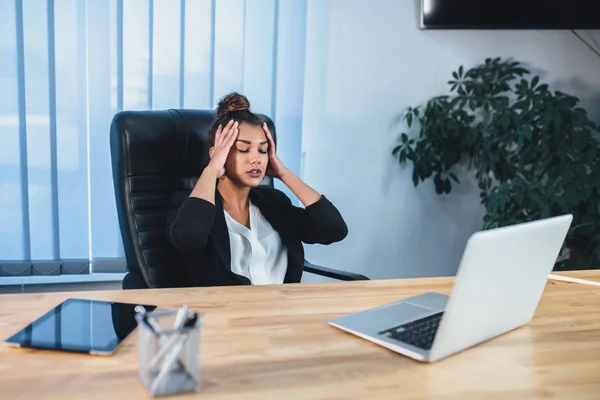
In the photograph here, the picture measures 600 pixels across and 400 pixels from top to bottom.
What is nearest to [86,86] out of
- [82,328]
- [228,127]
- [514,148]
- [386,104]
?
[228,127]

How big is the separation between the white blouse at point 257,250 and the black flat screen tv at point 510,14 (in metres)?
1.49

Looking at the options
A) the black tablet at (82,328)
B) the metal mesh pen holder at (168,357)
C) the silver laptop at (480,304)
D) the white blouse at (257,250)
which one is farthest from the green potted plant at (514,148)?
the metal mesh pen holder at (168,357)

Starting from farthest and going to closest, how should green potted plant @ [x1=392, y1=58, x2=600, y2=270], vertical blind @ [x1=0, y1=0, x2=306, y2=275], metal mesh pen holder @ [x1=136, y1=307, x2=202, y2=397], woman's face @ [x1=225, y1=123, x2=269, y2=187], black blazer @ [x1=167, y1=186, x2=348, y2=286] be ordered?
green potted plant @ [x1=392, y1=58, x2=600, y2=270]
vertical blind @ [x1=0, y1=0, x2=306, y2=275]
woman's face @ [x1=225, y1=123, x2=269, y2=187]
black blazer @ [x1=167, y1=186, x2=348, y2=286]
metal mesh pen holder @ [x1=136, y1=307, x2=202, y2=397]

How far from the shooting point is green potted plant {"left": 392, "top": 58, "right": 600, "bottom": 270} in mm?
2754

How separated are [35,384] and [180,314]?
0.72 feet

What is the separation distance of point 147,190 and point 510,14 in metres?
1.97

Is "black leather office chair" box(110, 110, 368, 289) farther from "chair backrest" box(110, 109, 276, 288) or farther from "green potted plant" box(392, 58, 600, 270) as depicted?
"green potted plant" box(392, 58, 600, 270)

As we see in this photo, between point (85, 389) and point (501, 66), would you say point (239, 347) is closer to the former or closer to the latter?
point (85, 389)

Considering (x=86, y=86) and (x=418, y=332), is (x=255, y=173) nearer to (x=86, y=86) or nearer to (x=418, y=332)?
(x=418, y=332)

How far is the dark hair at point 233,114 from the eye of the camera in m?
1.93

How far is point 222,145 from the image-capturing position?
1869 mm

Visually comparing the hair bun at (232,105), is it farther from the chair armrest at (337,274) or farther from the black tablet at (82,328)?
the black tablet at (82,328)

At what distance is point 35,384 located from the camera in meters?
0.92

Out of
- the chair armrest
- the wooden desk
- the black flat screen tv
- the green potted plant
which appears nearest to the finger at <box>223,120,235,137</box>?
the chair armrest
